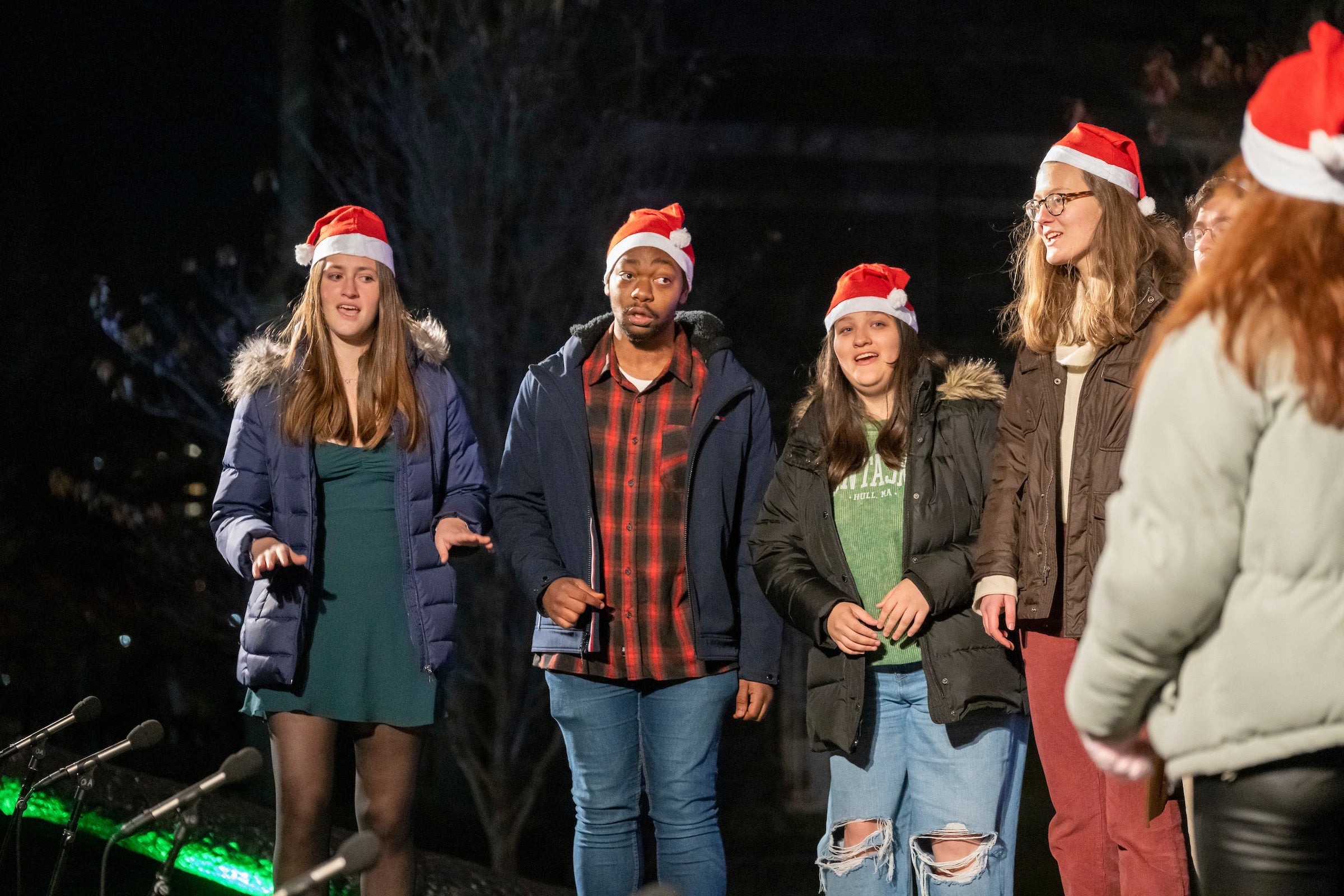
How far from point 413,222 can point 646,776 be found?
616cm

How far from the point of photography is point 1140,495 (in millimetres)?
1579

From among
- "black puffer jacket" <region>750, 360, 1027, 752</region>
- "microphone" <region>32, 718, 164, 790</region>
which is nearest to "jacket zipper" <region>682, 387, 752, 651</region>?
"black puffer jacket" <region>750, 360, 1027, 752</region>

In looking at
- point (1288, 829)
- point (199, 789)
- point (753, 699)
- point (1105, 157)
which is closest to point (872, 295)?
point (1105, 157)

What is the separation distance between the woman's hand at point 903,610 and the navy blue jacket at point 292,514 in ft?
2.98

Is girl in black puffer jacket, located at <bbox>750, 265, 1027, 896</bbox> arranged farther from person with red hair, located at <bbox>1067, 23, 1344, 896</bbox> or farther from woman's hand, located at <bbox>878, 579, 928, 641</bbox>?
person with red hair, located at <bbox>1067, 23, 1344, 896</bbox>

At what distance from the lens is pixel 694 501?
3.09 meters

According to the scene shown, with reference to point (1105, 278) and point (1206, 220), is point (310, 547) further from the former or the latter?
point (1206, 220)

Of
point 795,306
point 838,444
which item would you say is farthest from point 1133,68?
point 838,444

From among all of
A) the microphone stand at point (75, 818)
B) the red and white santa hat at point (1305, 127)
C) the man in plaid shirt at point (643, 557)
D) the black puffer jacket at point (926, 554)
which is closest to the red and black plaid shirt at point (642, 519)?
the man in plaid shirt at point (643, 557)

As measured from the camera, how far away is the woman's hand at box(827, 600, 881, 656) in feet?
9.23

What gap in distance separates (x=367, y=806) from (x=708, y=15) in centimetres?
713

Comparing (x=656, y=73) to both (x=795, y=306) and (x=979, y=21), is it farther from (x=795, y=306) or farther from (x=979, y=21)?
(x=979, y=21)

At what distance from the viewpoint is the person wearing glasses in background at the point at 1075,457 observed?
2.61 meters

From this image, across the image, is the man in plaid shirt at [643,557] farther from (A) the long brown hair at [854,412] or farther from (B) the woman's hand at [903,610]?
(B) the woman's hand at [903,610]
